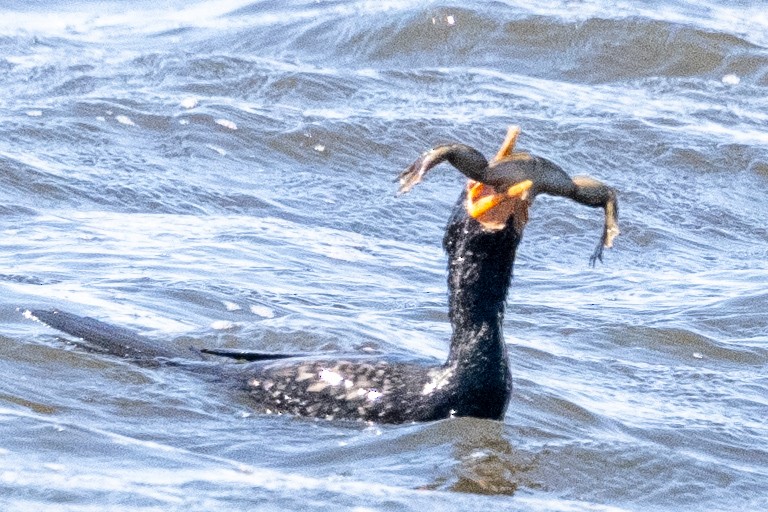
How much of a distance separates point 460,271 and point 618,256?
385cm

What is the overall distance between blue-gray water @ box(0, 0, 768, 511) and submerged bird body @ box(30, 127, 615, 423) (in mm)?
78

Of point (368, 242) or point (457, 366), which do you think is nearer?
point (457, 366)

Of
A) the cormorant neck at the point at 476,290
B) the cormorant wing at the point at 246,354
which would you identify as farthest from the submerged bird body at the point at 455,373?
the cormorant wing at the point at 246,354

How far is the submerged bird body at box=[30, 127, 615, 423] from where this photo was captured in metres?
5.16

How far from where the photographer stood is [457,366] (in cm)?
547

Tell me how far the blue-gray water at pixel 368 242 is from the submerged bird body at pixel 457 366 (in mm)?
78

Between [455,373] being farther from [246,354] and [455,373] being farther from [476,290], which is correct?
[246,354]

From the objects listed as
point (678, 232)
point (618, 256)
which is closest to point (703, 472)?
point (618, 256)

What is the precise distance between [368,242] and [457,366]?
11.2 ft

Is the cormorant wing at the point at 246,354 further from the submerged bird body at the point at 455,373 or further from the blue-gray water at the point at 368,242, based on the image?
the submerged bird body at the point at 455,373

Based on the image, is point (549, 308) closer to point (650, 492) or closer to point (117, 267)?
point (117, 267)

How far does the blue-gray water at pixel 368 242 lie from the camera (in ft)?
17.0

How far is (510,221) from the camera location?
5.18 meters

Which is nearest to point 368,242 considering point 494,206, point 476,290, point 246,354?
point 246,354
